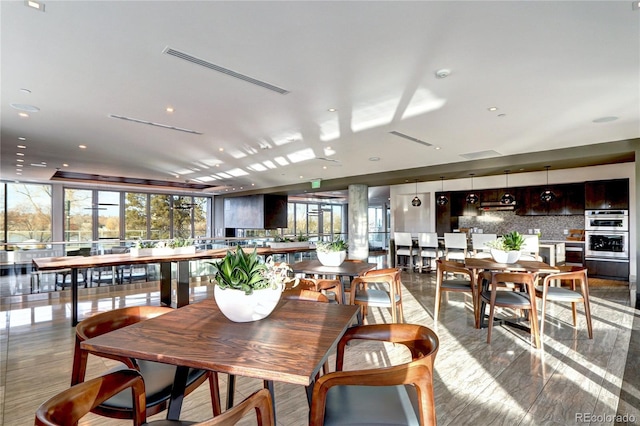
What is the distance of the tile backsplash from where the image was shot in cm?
853

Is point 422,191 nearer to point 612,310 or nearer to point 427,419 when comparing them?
point 612,310

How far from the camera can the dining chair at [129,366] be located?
57.1 inches

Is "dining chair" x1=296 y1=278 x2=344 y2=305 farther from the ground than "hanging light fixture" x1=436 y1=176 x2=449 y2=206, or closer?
closer

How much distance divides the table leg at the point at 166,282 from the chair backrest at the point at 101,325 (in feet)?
11.6

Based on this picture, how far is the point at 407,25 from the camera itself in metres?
2.33

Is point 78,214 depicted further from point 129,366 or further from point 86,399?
point 86,399

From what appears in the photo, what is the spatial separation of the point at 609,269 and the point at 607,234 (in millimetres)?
769

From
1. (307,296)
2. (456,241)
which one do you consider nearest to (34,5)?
(307,296)

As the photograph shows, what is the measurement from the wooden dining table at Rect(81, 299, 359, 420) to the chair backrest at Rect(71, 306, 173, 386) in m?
0.18

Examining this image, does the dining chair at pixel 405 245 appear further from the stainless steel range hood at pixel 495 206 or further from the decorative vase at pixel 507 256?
the decorative vase at pixel 507 256

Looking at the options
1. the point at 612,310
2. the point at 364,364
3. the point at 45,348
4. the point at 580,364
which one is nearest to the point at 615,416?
the point at 580,364

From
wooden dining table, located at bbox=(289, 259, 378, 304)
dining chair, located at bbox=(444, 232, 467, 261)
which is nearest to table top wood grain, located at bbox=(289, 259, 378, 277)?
wooden dining table, located at bbox=(289, 259, 378, 304)

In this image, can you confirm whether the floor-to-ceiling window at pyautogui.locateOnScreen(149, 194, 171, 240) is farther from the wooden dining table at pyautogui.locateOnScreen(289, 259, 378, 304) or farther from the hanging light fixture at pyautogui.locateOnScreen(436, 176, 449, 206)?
the wooden dining table at pyautogui.locateOnScreen(289, 259, 378, 304)

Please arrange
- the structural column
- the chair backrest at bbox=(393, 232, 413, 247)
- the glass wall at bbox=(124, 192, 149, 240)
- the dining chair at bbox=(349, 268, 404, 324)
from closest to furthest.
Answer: the dining chair at bbox=(349, 268, 404, 324) < the chair backrest at bbox=(393, 232, 413, 247) < the structural column < the glass wall at bbox=(124, 192, 149, 240)
